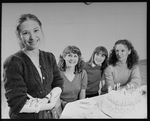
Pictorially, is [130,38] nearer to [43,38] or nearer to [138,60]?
[138,60]

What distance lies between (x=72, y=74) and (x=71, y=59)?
153mm

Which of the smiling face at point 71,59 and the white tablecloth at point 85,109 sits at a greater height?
the smiling face at point 71,59

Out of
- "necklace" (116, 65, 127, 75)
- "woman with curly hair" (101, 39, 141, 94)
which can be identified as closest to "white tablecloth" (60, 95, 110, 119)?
"woman with curly hair" (101, 39, 141, 94)

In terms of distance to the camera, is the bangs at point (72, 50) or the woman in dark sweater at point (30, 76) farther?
the bangs at point (72, 50)

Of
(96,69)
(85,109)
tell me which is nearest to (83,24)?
(96,69)

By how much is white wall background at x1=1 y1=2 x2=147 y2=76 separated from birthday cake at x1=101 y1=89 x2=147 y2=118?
1.37ft

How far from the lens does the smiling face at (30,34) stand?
1.96m

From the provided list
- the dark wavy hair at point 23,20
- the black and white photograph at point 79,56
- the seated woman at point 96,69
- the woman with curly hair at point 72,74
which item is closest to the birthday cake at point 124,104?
the black and white photograph at point 79,56

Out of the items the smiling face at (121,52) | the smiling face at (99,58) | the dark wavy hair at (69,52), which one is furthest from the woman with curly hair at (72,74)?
the smiling face at (121,52)

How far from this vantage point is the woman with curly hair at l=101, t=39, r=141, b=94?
2062 millimetres

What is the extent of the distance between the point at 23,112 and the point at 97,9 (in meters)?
1.26

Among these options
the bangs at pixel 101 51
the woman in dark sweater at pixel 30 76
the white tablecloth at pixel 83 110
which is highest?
the bangs at pixel 101 51

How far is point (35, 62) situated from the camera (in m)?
1.98

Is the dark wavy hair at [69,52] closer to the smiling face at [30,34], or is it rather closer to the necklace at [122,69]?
Answer: the smiling face at [30,34]
